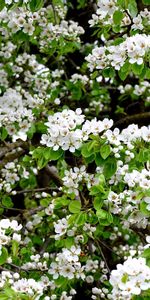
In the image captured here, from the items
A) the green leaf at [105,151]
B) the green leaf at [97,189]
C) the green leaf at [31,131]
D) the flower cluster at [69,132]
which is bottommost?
the green leaf at [97,189]

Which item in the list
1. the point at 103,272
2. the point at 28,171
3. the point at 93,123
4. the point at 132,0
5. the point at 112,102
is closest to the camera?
the point at 93,123

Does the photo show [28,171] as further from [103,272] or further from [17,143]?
[103,272]

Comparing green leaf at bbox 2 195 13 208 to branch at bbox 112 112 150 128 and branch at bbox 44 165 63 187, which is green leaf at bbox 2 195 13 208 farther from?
branch at bbox 112 112 150 128

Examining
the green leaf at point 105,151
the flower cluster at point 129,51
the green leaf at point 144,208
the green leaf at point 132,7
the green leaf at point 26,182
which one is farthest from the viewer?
the green leaf at point 26,182

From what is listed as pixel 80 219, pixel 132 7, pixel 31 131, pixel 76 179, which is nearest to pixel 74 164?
pixel 31 131

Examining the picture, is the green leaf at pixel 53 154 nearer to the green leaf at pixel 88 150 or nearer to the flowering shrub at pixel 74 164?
the flowering shrub at pixel 74 164

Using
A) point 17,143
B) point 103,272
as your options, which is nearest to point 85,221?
point 103,272

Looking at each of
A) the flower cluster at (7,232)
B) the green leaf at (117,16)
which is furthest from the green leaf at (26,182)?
the green leaf at (117,16)

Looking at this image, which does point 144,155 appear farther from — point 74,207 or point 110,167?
point 74,207
